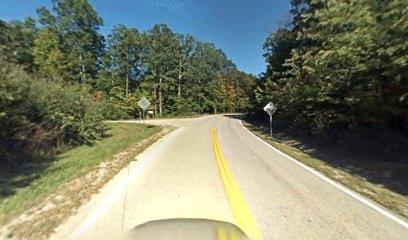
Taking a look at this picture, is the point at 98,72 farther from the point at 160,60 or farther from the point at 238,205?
the point at 238,205

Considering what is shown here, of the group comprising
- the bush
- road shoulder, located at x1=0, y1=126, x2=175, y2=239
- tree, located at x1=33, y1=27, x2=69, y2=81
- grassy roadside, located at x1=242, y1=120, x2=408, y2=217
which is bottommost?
grassy roadside, located at x1=242, y1=120, x2=408, y2=217

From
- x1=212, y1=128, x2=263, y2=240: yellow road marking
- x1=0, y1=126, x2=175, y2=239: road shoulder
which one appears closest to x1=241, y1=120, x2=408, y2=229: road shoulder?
x1=212, y1=128, x2=263, y2=240: yellow road marking

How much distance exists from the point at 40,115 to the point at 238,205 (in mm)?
10402

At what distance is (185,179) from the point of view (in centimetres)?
679

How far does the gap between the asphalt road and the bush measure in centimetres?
456

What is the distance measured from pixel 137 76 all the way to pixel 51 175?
160ft

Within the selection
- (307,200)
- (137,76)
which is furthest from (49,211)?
(137,76)

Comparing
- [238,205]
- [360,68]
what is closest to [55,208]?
[238,205]

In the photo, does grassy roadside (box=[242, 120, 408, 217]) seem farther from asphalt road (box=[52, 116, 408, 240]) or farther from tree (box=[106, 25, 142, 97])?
tree (box=[106, 25, 142, 97])

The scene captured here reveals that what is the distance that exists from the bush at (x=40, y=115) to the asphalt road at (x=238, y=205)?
4560 mm

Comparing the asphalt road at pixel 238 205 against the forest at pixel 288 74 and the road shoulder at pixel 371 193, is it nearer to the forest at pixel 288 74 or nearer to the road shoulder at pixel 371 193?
the road shoulder at pixel 371 193

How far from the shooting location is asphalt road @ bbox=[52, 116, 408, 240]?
12.8 feet

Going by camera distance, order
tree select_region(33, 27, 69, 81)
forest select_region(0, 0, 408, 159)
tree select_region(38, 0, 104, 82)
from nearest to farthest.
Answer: forest select_region(0, 0, 408, 159)
tree select_region(33, 27, 69, 81)
tree select_region(38, 0, 104, 82)

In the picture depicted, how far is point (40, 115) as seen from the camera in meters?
11.6
